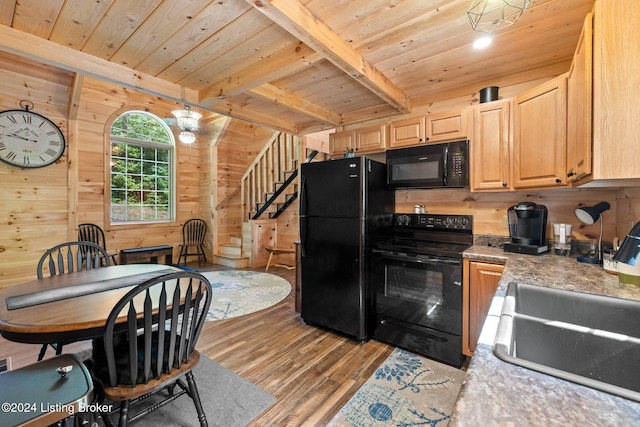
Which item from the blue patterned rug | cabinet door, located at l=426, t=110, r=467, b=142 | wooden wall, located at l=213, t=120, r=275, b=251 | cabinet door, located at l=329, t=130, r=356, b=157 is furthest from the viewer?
wooden wall, located at l=213, t=120, r=275, b=251

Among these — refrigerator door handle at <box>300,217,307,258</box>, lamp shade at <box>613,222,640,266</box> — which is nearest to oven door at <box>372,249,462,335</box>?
refrigerator door handle at <box>300,217,307,258</box>

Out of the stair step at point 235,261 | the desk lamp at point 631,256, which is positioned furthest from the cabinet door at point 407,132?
the stair step at point 235,261

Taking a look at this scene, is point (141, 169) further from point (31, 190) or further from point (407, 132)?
point (407, 132)

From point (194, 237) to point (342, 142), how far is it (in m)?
4.30

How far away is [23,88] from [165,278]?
456 centimetres

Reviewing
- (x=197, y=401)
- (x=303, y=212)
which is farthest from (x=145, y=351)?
(x=303, y=212)

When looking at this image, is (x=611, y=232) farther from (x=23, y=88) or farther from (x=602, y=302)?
(x=23, y=88)

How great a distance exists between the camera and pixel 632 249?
3.81 feet

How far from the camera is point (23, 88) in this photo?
3732 millimetres

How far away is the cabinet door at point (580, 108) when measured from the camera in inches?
51.4

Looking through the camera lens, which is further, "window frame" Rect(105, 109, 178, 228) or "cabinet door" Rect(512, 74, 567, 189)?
"window frame" Rect(105, 109, 178, 228)

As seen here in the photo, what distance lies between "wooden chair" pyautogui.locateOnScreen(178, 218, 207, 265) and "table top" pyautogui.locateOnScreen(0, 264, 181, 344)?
3.94m

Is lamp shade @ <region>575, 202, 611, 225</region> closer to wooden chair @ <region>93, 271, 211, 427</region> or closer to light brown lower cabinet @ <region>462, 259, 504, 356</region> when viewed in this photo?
light brown lower cabinet @ <region>462, 259, 504, 356</region>

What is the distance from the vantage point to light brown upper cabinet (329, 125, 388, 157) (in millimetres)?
2912
